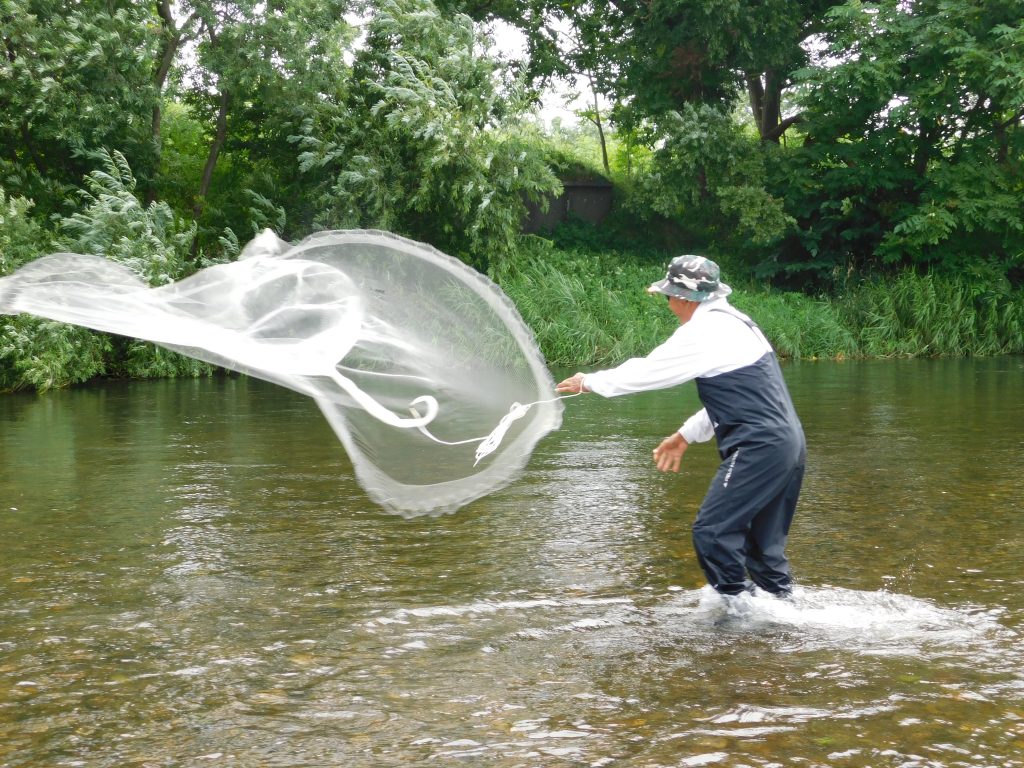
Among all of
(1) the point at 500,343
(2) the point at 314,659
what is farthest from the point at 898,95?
(2) the point at 314,659

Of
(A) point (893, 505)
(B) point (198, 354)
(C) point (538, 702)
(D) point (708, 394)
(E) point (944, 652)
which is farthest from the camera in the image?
(A) point (893, 505)

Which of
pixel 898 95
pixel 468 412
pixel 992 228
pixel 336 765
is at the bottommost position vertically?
pixel 336 765

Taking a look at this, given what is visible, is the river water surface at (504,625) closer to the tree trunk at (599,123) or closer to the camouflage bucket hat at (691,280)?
the camouflage bucket hat at (691,280)

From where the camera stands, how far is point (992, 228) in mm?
31203

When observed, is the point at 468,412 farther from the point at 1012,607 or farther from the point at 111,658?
the point at 1012,607

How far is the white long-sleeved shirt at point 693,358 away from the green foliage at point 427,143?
70.3ft

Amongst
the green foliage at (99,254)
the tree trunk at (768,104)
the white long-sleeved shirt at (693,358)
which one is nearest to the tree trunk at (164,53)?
the green foliage at (99,254)

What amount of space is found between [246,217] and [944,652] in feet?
90.8

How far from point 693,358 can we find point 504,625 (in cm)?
172

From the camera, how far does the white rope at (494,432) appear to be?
6.95 m

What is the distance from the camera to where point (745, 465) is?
6012 mm

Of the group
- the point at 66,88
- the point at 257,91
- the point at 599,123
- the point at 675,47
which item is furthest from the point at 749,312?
the point at 66,88

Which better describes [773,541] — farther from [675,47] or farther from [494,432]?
[675,47]

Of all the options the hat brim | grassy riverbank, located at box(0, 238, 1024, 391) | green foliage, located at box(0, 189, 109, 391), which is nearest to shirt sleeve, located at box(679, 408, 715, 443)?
the hat brim
